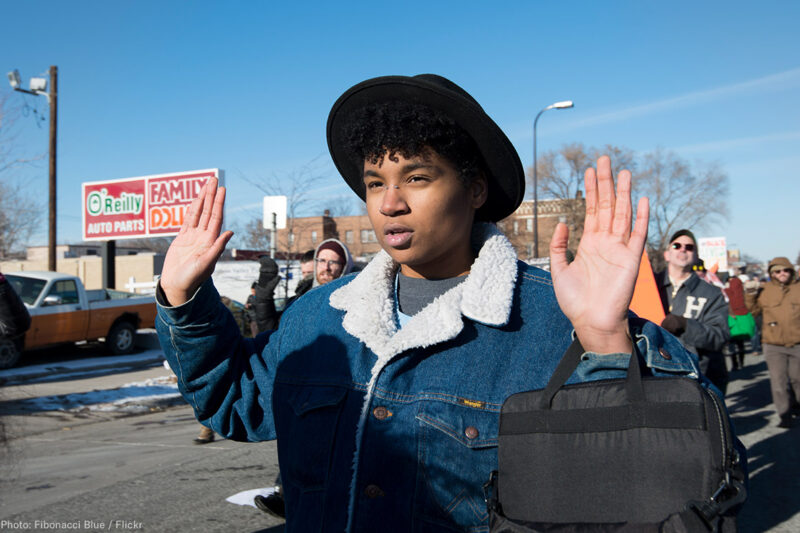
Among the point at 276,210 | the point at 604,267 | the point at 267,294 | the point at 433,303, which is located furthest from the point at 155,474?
the point at 276,210

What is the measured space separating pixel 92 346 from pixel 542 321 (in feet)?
57.0

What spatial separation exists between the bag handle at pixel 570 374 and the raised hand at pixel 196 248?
0.95 meters

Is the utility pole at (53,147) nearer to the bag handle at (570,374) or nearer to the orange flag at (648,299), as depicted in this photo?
the orange flag at (648,299)

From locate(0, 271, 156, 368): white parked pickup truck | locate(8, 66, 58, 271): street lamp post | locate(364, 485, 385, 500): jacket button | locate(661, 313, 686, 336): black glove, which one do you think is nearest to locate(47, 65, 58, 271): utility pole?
locate(8, 66, 58, 271): street lamp post

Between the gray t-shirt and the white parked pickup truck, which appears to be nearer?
the gray t-shirt

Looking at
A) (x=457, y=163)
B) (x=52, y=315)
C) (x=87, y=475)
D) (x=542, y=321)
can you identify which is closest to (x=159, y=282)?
(x=457, y=163)

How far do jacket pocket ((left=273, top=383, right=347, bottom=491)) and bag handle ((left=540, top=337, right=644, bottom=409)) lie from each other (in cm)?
58

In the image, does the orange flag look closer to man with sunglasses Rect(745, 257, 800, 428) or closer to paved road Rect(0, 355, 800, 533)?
paved road Rect(0, 355, 800, 533)

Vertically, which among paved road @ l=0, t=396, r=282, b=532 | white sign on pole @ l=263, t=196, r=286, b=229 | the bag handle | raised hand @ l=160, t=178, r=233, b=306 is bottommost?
paved road @ l=0, t=396, r=282, b=532

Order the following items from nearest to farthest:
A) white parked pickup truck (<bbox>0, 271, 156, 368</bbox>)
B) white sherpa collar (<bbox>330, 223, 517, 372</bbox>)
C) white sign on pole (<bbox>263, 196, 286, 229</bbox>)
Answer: white sherpa collar (<bbox>330, 223, 517, 372</bbox>) < white sign on pole (<bbox>263, 196, 286, 229</bbox>) < white parked pickup truck (<bbox>0, 271, 156, 368</bbox>)

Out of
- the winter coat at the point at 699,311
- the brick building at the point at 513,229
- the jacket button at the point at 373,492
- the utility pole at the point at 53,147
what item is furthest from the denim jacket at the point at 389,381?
the utility pole at the point at 53,147

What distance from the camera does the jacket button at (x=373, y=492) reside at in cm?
166

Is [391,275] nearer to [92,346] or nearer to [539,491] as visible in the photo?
[539,491]

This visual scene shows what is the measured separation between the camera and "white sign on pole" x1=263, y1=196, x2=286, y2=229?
11.8 m
